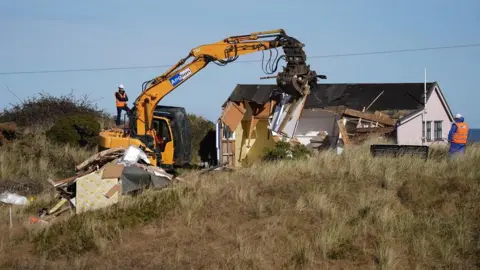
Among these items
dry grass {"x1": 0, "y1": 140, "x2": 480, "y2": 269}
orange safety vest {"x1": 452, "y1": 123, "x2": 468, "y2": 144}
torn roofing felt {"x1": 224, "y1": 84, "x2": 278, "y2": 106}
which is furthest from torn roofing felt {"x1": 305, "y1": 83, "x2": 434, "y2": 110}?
dry grass {"x1": 0, "y1": 140, "x2": 480, "y2": 269}

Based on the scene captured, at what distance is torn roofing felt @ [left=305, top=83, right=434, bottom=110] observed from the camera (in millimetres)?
39031

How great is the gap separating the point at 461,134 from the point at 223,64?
742 cm

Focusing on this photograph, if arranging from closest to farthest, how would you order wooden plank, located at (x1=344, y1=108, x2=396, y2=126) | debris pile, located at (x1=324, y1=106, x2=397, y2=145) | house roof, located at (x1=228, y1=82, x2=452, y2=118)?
debris pile, located at (x1=324, y1=106, x2=397, y2=145), wooden plank, located at (x1=344, y1=108, x2=396, y2=126), house roof, located at (x1=228, y1=82, x2=452, y2=118)

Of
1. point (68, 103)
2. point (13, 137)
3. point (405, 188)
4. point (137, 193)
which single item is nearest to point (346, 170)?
point (405, 188)

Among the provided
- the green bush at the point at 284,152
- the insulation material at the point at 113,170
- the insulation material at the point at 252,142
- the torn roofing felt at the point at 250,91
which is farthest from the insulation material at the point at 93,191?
the torn roofing felt at the point at 250,91

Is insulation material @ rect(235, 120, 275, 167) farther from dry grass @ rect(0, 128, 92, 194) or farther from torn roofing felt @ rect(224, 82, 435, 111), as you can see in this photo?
torn roofing felt @ rect(224, 82, 435, 111)

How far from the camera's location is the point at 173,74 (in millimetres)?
22016

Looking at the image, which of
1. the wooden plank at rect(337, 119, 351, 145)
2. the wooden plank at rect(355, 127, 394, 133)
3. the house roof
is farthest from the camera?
the house roof

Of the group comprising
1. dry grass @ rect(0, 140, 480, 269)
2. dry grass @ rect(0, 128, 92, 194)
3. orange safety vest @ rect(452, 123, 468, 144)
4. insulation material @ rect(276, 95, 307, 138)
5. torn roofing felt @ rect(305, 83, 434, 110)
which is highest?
torn roofing felt @ rect(305, 83, 434, 110)

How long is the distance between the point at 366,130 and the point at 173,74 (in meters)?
13.8

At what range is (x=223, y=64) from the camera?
2244cm

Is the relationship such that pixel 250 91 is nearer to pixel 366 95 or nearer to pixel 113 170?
pixel 366 95

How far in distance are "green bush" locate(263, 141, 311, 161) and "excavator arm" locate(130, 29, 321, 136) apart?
2.31 meters

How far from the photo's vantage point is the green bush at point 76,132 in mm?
28297
